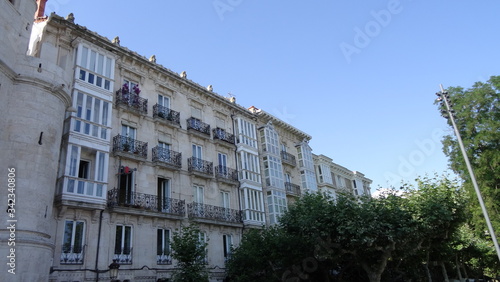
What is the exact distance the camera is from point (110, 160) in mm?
18438

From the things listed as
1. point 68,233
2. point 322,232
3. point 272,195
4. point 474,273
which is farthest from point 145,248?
point 474,273

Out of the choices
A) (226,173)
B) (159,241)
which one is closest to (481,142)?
(226,173)

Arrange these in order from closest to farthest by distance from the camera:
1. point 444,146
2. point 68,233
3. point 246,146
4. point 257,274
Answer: point 68,233, point 257,274, point 246,146, point 444,146

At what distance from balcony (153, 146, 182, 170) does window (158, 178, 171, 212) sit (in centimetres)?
104

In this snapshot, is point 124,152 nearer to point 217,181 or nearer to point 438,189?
point 217,181

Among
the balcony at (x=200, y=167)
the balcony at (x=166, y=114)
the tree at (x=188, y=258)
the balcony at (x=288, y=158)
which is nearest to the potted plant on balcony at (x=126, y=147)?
the balcony at (x=166, y=114)

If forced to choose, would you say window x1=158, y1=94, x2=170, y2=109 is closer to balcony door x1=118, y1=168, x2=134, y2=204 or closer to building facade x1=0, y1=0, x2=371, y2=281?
building facade x1=0, y1=0, x2=371, y2=281

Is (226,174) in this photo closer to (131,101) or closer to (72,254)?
(131,101)

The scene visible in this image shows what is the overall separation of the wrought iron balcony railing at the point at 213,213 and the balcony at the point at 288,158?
8770 millimetres

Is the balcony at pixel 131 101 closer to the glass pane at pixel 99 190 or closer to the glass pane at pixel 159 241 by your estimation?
the glass pane at pixel 99 190

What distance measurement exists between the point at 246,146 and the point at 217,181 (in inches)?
177

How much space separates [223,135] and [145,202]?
892cm

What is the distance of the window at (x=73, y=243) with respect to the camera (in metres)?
15.1

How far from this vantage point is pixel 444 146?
29.5 meters
